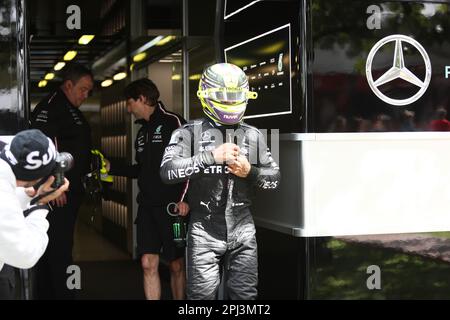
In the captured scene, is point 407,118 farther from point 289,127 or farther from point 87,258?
point 87,258

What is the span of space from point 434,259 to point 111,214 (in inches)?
214

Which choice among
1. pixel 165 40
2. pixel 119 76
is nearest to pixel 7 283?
pixel 165 40

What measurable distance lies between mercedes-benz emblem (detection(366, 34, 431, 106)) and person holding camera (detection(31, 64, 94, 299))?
2020 mm

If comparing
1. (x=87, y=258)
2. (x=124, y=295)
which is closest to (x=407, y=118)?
(x=124, y=295)

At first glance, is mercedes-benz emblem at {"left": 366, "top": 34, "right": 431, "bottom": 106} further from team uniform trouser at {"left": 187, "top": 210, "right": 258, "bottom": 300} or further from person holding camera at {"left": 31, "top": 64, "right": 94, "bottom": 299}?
person holding camera at {"left": 31, "top": 64, "right": 94, "bottom": 299}

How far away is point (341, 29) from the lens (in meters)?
4.73

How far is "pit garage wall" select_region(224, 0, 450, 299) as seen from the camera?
4688 millimetres

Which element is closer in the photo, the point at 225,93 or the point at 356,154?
the point at 225,93

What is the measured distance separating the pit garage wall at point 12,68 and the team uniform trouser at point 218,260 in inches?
42.8

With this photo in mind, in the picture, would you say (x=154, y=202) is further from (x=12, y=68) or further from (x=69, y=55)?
(x=69, y=55)

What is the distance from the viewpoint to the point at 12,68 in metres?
4.39

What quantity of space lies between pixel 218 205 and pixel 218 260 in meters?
0.30

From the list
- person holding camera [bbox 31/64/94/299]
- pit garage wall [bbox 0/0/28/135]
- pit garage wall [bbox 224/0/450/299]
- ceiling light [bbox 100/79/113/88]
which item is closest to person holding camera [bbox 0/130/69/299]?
pit garage wall [bbox 0/0/28/135]

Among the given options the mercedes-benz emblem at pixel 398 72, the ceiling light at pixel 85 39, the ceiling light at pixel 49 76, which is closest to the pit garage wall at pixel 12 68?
the mercedes-benz emblem at pixel 398 72
